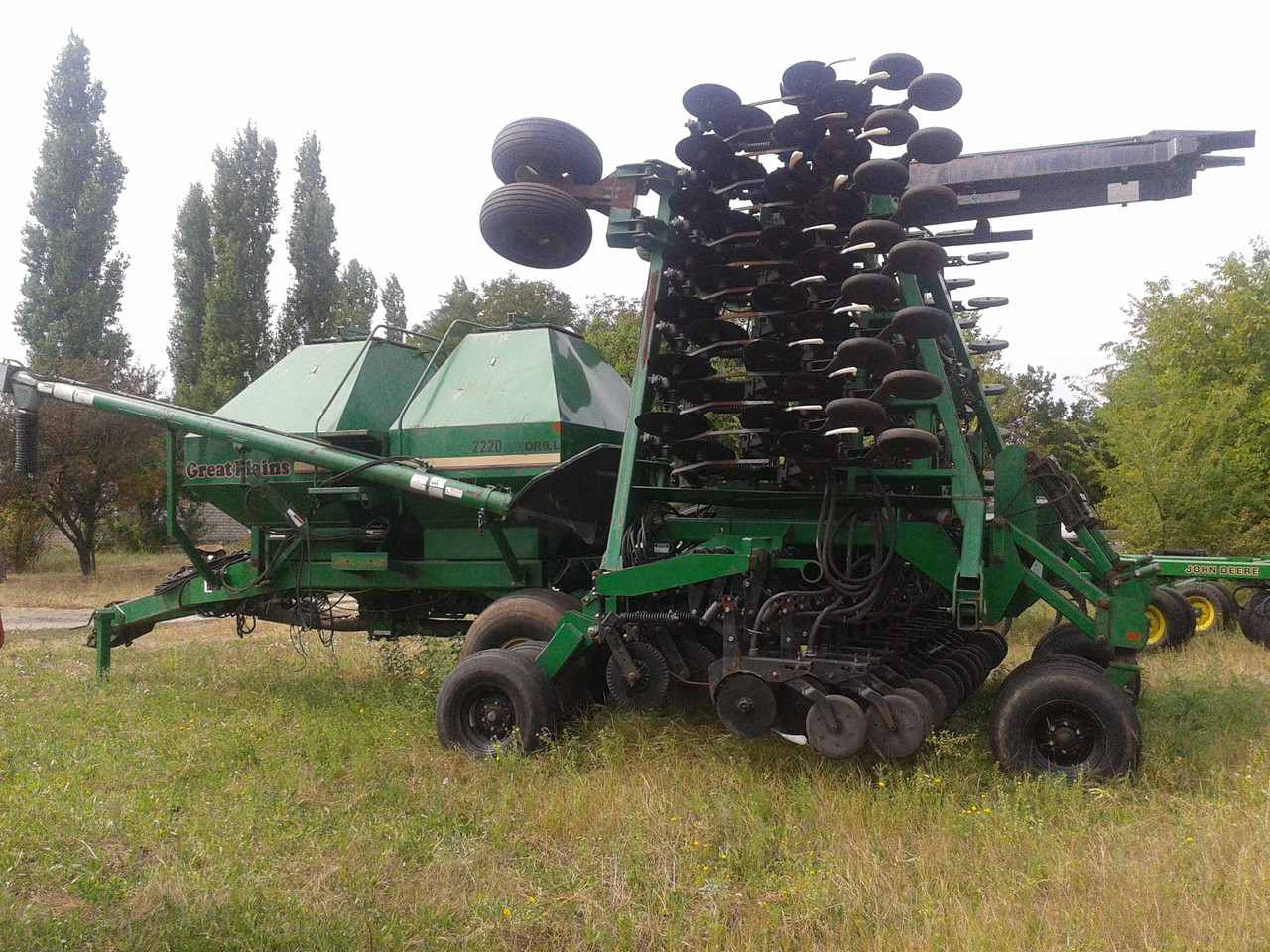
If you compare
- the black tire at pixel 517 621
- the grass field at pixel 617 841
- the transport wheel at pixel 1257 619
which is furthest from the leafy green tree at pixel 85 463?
the transport wheel at pixel 1257 619

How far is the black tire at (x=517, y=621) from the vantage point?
23.5ft

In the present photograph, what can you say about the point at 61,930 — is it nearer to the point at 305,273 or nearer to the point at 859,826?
the point at 859,826

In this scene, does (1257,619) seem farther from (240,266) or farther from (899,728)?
(240,266)

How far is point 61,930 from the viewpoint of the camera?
12.8 ft

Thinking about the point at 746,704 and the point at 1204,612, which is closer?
the point at 746,704

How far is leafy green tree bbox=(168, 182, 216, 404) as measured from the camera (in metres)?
31.1

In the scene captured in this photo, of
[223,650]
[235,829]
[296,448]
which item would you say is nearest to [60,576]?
[223,650]

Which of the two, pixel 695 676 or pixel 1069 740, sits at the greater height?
pixel 695 676

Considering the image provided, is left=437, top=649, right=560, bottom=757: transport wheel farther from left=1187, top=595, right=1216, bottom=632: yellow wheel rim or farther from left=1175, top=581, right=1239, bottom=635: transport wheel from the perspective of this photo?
left=1187, top=595, right=1216, bottom=632: yellow wheel rim

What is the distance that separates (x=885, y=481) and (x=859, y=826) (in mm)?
2232

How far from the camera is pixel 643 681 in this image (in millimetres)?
6141

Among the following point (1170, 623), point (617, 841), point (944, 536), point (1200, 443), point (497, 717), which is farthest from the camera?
point (1200, 443)

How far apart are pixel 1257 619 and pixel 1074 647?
5469mm

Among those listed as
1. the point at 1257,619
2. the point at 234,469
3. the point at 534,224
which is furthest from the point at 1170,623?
the point at 234,469
